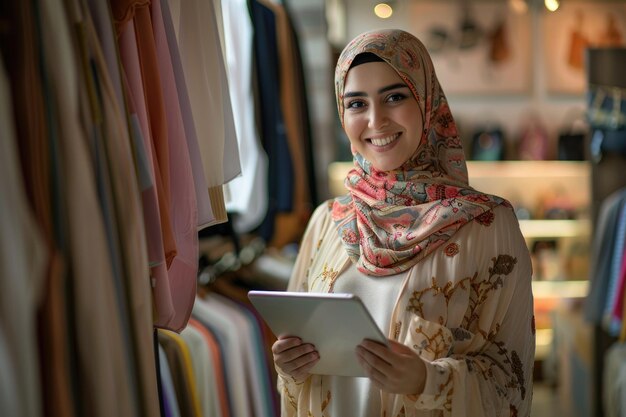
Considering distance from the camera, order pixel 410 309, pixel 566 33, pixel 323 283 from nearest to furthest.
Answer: pixel 410 309, pixel 323 283, pixel 566 33

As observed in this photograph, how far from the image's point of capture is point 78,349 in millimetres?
941

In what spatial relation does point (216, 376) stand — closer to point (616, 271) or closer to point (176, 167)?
point (176, 167)

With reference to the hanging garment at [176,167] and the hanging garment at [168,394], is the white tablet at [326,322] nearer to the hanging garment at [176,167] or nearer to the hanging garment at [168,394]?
the hanging garment at [176,167]

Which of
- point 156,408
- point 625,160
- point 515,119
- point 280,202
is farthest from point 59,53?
point 515,119

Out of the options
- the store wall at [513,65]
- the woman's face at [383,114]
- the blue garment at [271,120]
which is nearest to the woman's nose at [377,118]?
the woman's face at [383,114]

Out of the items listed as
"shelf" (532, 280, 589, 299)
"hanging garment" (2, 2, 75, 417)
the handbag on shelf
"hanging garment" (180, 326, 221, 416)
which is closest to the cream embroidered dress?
"hanging garment" (180, 326, 221, 416)

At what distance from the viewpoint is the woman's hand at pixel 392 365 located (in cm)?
121

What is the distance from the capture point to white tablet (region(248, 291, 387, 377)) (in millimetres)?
1135

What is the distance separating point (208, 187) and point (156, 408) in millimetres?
556

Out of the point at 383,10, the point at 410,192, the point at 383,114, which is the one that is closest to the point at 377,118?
the point at 383,114

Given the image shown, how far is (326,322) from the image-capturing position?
120 cm

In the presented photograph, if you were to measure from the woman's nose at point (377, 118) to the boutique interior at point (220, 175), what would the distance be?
1.11ft

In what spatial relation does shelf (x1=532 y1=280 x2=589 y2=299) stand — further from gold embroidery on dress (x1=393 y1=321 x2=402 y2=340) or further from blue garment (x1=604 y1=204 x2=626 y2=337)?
gold embroidery on dress (x1=393 y1=321 x2=402 y2=340)

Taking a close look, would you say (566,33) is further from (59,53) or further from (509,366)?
(59,53)
